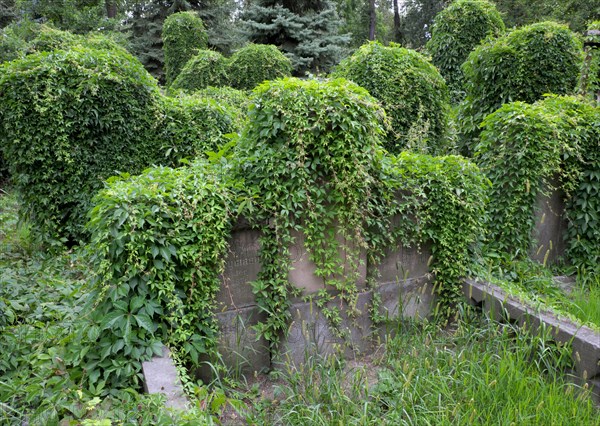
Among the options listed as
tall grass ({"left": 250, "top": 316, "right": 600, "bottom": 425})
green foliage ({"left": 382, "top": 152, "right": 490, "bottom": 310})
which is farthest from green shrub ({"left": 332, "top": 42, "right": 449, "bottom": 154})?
tall grass ({"left": 250, "top": 316, "right": 600, "bottom": 425})

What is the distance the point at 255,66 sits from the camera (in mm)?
10914

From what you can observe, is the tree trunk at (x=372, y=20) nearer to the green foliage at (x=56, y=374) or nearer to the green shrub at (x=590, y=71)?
the green shrub at (x=590, y=71)

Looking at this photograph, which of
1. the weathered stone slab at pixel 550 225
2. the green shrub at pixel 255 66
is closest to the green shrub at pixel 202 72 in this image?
the green shrub at pixel 255 66

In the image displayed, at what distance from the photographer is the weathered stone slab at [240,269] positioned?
3.05m

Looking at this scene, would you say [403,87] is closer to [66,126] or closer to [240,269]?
[240,269]

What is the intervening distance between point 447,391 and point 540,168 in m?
2.77

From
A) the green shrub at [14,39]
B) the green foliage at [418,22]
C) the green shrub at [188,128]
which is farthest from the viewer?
the green foliage at [418,22]

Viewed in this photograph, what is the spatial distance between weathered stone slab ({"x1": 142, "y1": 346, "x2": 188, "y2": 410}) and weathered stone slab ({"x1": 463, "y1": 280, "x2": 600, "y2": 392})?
220 cm

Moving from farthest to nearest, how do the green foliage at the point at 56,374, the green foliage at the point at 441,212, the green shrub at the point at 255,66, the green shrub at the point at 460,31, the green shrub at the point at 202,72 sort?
the green shrub at the point at 255,66
the green shrub at the point at 202,72
the green shrub at the point at 460,31
the green foliage at the point at 441,212
the green foliage at the point at 56,374

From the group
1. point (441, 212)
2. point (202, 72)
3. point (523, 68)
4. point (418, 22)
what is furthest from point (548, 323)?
point (418, 22)

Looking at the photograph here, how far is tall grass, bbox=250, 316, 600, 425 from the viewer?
7.73ft

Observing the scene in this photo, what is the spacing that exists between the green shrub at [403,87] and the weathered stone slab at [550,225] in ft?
5.88

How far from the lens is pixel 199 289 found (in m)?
2.85

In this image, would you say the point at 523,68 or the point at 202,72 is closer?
the point at 523,68
